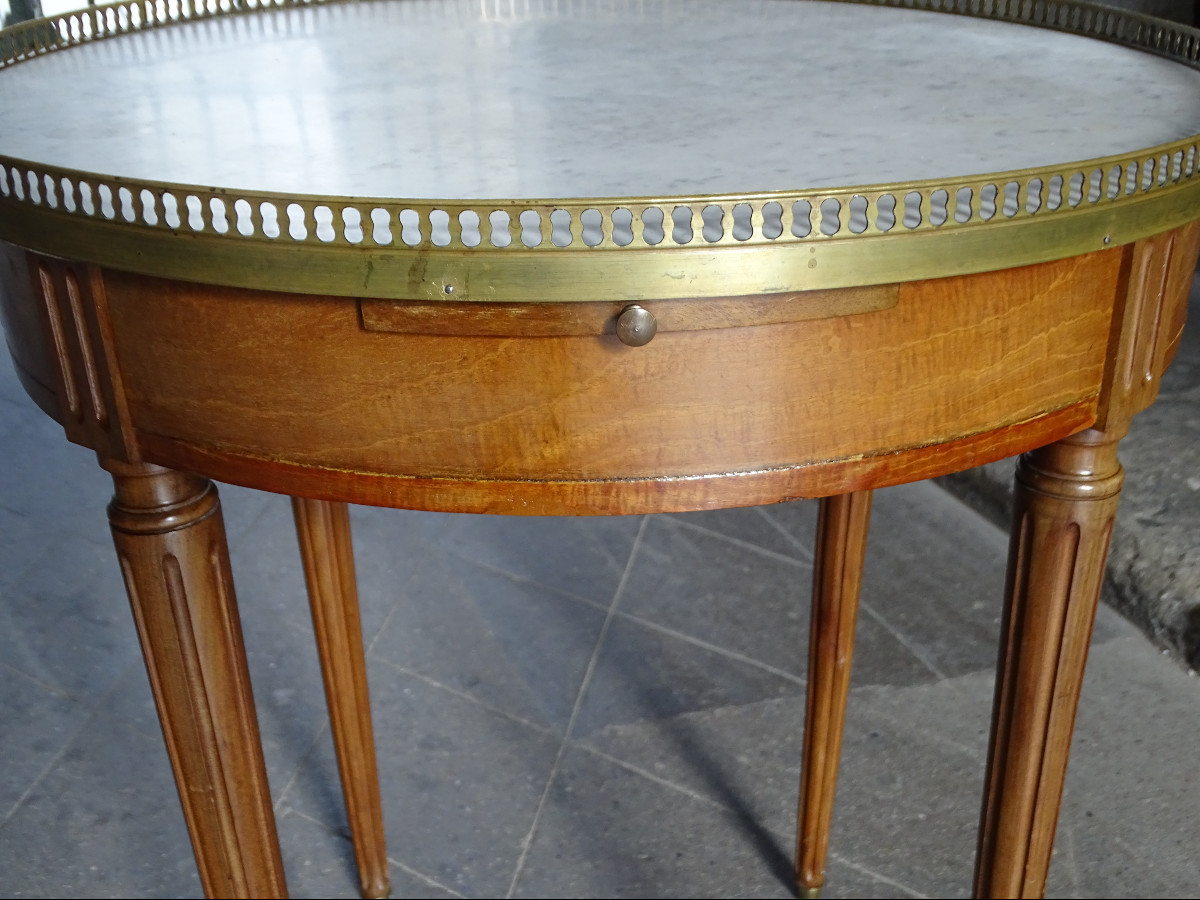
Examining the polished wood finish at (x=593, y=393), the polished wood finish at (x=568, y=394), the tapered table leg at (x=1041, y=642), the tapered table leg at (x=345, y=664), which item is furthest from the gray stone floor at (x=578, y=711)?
the polished wood finish at (x=593, y=393)

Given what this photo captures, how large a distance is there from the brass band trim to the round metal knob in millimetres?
10

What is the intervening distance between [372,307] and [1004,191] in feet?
0.75

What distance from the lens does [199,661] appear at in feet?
2.05

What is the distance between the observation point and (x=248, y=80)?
69 cm

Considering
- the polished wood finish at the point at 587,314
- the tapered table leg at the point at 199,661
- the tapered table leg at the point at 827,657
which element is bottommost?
the tapered table leg at the point at 827,657

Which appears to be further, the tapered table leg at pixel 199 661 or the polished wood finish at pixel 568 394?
the tapered table leg at pixel 199 661

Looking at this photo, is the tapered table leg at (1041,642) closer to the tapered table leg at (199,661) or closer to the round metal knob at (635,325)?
the round metal knob at (635,325)

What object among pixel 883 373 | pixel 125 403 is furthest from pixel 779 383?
pixel 125 403

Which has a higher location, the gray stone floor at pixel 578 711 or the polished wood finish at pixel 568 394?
the polished wood finish at pixel 568 394

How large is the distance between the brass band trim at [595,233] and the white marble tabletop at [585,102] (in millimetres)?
34

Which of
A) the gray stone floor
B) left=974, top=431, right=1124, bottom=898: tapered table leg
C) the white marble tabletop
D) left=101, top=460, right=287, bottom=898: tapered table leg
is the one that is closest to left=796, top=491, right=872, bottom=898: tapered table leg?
the gray stone floor

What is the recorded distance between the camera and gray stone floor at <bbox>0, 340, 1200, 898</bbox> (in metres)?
1.00

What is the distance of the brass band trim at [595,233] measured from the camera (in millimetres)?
413

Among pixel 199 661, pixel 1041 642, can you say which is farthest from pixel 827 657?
pixel 199 661
